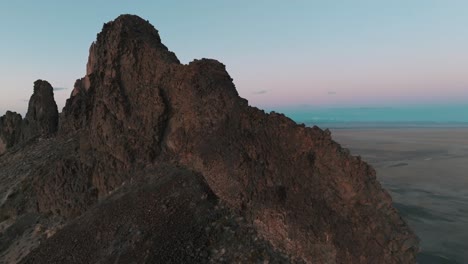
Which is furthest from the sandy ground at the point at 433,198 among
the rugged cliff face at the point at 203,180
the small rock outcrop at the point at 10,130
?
the small rock outcrop at the point at 10,130

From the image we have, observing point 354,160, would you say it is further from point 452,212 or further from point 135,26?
point 452,212

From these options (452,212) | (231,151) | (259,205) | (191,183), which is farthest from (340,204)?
(452,212)

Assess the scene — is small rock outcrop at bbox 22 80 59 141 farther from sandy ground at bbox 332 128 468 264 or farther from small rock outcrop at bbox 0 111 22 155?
sandy ground at bbox 332 128 468 264

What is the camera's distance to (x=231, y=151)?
67.9 ft

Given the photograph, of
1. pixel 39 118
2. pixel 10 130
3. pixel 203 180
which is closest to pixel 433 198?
pixel 203 180

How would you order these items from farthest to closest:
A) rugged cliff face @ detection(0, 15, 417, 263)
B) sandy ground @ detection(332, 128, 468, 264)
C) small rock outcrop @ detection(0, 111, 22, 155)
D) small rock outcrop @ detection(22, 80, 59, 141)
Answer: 1. small rock outcrop @ detection(0, 111, 22, 155)
2. small rock outcrop @ detection(22, 80, 59, 141)
3. sandy ground @ detection(332, 128, 468, 264)
4. rugged cliff face @ detection(0, 15, 417, 263)

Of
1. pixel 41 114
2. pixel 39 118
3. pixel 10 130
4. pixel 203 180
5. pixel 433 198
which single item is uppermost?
pixel 41 114

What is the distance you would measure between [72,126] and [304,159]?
87.3 feet

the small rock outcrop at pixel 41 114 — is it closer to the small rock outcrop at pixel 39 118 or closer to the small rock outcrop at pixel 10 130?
the small rock outcrop at pixel 39 118

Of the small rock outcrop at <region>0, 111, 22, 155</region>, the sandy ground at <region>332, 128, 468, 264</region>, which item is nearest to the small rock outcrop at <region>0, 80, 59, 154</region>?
the small rock outcrop at <region>0, 111, 22, 155</region>

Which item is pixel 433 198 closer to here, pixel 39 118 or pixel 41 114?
pixel 41 114

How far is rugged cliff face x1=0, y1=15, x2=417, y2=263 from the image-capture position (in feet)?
58.2

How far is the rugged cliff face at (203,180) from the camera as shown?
17.7m

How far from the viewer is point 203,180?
20.7 m
